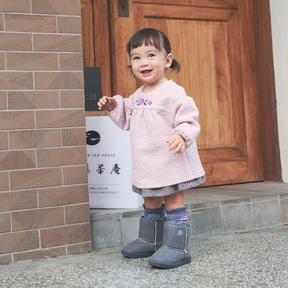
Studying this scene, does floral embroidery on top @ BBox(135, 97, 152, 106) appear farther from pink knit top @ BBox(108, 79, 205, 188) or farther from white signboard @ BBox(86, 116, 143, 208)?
white signboard @ BBox(86, 116, 143, 208)

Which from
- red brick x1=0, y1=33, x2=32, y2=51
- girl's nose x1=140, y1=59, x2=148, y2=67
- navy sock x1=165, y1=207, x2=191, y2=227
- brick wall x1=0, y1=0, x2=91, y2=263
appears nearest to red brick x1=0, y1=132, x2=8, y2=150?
brick wall x1=0, y1=0, x2=91, y2=263

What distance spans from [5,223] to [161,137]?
0.81m

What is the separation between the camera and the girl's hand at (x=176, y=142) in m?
1.47

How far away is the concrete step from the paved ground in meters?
0.11

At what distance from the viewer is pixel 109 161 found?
2.09 metres

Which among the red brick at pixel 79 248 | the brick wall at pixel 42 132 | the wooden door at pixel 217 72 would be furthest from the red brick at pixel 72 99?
the wooden door at pixel 217 72

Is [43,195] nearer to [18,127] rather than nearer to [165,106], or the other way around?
[18,127]

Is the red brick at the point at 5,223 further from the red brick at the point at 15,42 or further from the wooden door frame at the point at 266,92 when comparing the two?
the wooden door frame at the point at 266,92

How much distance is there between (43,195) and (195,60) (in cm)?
170

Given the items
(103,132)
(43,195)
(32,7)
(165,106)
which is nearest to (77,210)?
(43,195)

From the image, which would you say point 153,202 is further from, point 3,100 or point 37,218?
point 3,100

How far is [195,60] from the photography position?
297cm

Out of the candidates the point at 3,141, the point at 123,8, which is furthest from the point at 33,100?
the point at 123,8

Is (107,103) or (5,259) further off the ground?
(107,103)
